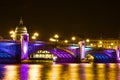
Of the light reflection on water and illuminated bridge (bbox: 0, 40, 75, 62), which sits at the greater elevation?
illuminated bridge (bbox: 0, 40, 75, 62)

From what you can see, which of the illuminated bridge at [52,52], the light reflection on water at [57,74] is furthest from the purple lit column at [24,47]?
the light reflection on water at [57,74]

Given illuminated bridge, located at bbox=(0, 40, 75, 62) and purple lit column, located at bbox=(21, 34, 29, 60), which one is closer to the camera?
purple lit column, located at bbox=(21, 34, 29, 60)

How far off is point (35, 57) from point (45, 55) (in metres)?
6.89

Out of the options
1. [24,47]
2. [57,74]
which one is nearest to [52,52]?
[24,47]

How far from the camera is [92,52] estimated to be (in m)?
121

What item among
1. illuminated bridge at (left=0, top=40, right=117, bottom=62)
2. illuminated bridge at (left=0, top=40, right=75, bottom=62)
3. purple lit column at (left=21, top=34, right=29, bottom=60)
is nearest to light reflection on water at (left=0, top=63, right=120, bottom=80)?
purple lit column at (left=21, top=34, right=29, bottom=60)

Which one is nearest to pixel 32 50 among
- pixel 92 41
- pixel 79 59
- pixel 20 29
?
pixel 79 59

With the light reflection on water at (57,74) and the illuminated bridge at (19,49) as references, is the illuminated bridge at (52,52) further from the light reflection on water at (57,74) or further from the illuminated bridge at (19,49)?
the light reflection on water at (57,74)

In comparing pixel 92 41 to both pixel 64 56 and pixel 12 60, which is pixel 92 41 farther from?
pixel 12 60

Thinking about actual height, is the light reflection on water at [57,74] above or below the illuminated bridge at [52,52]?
below

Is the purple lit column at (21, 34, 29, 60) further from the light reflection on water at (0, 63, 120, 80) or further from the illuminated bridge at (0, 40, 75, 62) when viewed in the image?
the light reflection on water at (0, 63, 120, 80)

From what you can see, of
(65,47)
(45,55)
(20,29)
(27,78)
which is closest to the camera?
(27,78)

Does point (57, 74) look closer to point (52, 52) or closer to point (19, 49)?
point (19, 49)

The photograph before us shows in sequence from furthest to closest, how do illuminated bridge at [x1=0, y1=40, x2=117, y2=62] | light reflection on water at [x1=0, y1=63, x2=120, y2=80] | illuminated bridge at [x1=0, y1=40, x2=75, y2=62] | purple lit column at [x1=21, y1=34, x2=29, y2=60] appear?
illuminated bridge at [x1=0, y1=40, x2=117, y2=62] → illuminated bridge at [x1=0, y1=40, x2=75, y2=62] → purple lit column at [x1=21, y1=34, x2=29, y2=60] → light reflection on water at [x1=0, y1=63, x2=120, y2=80]
